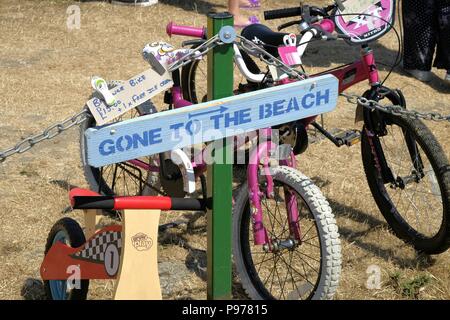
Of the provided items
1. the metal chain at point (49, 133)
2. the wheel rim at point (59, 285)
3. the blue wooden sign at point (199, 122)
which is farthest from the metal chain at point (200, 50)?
the wheel rim at point (59, 285)

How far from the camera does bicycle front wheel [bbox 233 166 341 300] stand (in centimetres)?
372

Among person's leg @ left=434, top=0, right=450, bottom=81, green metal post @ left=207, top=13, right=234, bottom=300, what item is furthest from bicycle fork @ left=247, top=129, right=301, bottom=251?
person's leg @ left=434, top=0, right=450, bottom=81

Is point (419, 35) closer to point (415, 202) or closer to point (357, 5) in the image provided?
point (415, 202)

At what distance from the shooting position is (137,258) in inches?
129

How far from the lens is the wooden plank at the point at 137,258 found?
10.7 feet

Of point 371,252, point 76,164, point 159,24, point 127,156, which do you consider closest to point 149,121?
point 127,156

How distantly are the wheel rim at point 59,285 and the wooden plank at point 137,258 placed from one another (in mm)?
507

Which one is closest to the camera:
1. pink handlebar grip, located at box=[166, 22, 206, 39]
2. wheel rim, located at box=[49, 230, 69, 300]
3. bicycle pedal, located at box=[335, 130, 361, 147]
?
wheel rim, located at box=[49, 230, 69, 300]

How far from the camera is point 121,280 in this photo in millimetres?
3254

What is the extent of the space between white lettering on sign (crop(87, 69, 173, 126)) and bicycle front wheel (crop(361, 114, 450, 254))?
157 cm

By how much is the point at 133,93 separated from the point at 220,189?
1.75 ft

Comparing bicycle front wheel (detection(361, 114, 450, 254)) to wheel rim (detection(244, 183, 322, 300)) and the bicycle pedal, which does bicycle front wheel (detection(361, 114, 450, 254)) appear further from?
wheel rim (detection(244, 183, 322, 300))
